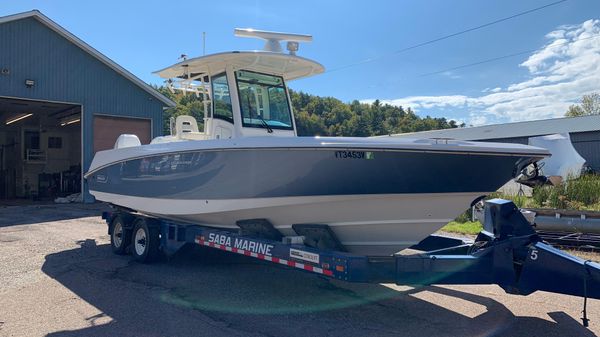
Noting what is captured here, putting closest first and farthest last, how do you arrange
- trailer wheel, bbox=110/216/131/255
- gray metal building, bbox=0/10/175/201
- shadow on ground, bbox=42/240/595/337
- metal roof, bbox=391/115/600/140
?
shadow on ground, bbox=42/240/595/337 → trailer wheel, bbox=110/216/131/255 → gray metal building, bbox=0/10/175/201 → metal roof, bbox=391/115/600/140

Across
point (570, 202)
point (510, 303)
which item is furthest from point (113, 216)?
point (570, 202)

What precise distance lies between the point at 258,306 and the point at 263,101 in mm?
2829

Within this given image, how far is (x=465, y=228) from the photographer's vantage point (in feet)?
32.5

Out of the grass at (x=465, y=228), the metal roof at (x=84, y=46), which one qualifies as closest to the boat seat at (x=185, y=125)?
the grass at (x=465, y=228)

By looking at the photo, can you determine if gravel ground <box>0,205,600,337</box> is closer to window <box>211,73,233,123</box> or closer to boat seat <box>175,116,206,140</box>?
boat seat <box>175,116,206,140</box>

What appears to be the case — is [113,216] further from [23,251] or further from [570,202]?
[570,202]

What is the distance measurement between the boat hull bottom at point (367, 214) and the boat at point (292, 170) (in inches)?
0.4

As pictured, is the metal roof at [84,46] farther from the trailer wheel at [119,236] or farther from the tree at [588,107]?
the tree at [588,107]

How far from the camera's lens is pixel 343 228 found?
5004mm

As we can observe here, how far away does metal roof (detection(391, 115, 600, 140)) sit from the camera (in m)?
28.5

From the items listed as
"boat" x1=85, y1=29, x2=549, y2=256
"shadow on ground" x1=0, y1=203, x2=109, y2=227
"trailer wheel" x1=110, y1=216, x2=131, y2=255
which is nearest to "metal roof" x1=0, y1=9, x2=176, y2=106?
"shadow on ground" x1=0, y1=203, x2=109, y2=227

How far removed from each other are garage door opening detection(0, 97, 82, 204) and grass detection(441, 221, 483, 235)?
1568 centimetres

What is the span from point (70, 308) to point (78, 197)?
546 inches

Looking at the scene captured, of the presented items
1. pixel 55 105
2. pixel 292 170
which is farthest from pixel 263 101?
pixel 55 105
